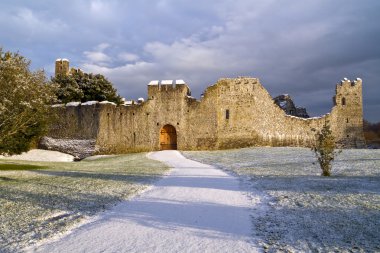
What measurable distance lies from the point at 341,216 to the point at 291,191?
8.89 ft

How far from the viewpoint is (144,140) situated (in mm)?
30562

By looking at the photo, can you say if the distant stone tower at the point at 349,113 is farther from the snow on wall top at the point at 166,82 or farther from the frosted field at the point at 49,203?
the frosted field at the point at 49,203

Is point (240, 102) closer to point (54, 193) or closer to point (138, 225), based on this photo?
point (54, 193)

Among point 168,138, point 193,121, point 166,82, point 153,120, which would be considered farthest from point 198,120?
point 166,82

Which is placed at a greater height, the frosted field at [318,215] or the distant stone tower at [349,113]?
the distant stone tower at [349,113]

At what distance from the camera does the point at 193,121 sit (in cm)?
3038

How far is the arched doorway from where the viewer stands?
30.8 metres

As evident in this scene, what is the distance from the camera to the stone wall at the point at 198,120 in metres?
30.2

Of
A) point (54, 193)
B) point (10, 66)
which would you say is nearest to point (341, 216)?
point (54, 193)

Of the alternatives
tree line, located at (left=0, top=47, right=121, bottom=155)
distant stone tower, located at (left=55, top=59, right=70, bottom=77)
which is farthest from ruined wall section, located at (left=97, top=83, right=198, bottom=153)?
distant stone tower, located at (left=55, top=59, right=70, bottom=77)

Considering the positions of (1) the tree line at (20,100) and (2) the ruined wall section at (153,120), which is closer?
(1) the tree line at (20,100)

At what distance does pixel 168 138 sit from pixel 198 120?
3118 mm

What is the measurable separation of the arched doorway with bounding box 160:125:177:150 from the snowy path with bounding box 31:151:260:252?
843 inches

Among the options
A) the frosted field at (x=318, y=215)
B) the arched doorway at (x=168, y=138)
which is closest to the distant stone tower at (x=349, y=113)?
the arched doorway at (x=168, y=138)
